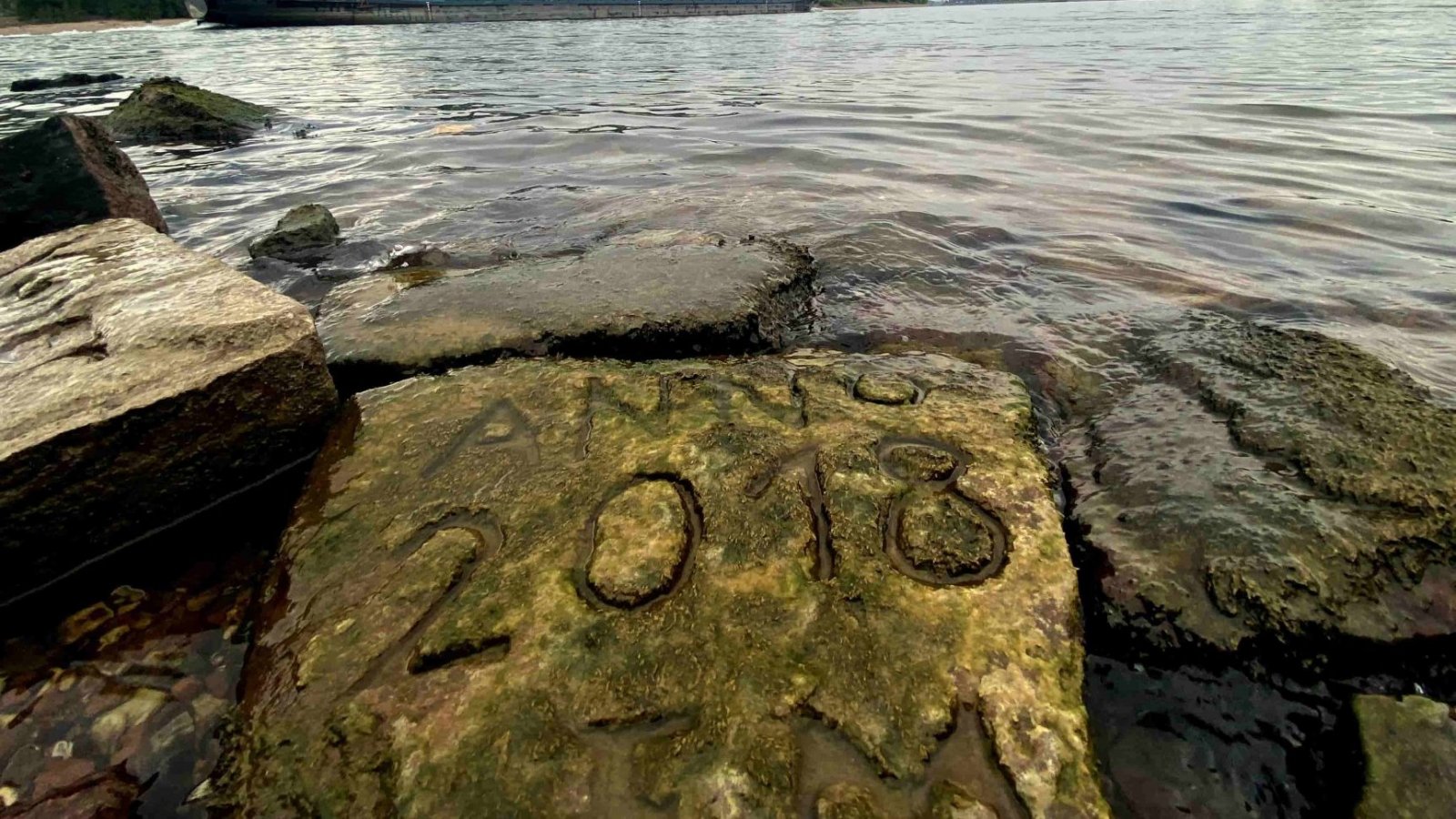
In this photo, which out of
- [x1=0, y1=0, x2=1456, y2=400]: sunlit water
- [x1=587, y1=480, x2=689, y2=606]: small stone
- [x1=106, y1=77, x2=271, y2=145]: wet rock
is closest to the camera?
[x1=587, y1=480, x2=689, y2=606]: small stone

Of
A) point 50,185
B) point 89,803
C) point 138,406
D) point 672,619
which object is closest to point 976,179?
point 672,619

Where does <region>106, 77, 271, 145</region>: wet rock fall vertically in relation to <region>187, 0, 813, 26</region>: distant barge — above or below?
below

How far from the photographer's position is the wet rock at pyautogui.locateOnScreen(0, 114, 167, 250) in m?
5.08

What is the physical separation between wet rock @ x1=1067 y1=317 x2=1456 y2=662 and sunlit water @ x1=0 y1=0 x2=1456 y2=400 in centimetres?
86

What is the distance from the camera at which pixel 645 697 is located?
1.57 metres

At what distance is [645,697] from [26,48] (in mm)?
54887

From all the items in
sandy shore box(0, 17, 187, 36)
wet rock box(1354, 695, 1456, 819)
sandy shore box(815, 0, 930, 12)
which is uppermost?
sandy shore box(815, 0, 930, 12)

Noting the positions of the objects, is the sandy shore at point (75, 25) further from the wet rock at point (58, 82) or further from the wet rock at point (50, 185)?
the wet rock at point (50, 185)

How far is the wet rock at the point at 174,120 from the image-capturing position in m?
10.3

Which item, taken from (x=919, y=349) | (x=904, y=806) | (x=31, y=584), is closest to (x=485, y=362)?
(x=31, y=584)

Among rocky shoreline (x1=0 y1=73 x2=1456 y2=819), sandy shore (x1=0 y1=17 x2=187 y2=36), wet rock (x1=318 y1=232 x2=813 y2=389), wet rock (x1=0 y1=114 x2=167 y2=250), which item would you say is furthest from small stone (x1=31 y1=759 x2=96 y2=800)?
sandy shore (x1=0 y1=17 x2=187 y2=36)

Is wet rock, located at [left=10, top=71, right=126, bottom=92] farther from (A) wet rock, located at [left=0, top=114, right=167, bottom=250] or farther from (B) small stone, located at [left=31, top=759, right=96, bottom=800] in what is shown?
(B) small stone, located at [left=31, top=759, right=96, bottom=800]

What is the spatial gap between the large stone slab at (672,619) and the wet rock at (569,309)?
0.62m

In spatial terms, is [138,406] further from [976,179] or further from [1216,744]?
[976,179]
